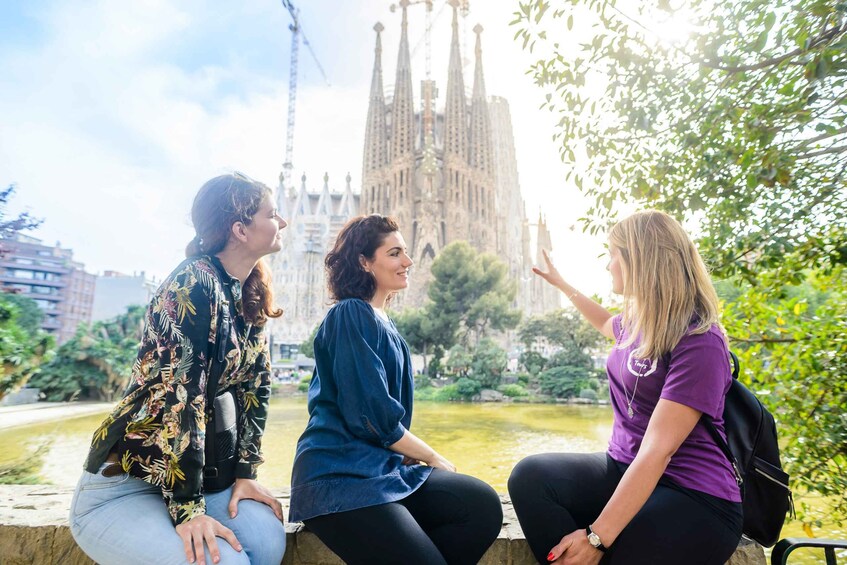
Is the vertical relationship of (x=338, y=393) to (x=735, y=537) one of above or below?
above

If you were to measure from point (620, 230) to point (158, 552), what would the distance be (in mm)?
1466

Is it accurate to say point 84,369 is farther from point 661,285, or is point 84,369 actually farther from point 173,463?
point 661,285

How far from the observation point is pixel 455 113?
37156 mm

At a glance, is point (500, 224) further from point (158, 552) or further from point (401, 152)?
point (158, 552)

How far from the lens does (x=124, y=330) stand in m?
17.3

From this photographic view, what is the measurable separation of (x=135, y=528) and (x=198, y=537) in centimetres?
15

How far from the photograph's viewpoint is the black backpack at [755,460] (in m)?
1.25

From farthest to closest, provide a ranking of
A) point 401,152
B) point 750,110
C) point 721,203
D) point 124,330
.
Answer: point 401,152, point 124,330, point 721,203, point 750,110

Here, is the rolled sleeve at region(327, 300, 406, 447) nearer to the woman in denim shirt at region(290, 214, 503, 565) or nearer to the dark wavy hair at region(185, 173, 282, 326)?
the woman in denim shirt at region(290, 214, 503, 565)

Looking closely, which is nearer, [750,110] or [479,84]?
[750,110]

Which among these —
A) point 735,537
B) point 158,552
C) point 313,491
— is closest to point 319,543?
point 313,491

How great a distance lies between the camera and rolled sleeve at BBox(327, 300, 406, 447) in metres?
1.34

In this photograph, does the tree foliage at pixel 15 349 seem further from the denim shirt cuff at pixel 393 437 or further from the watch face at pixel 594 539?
the watch face at pixel 594 539

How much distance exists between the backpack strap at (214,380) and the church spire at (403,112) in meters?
36.1
